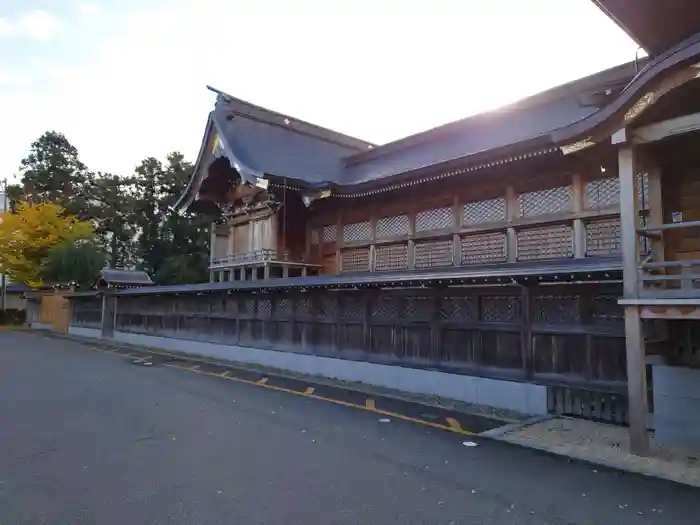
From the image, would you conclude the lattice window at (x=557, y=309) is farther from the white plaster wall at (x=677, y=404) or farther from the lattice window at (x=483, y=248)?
the lattice window at (x=483, y=248)

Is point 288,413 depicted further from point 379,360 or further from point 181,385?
point 181,385

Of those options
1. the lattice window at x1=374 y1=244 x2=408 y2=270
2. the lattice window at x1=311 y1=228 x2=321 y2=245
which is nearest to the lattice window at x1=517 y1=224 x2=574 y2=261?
the lattice window at x1=374 y1=244 x2=408 y2=270

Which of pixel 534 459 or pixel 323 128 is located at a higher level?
pixel 323 128

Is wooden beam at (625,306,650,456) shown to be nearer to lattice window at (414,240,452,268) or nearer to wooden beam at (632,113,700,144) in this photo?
wooden beam at (632,113,700,144)

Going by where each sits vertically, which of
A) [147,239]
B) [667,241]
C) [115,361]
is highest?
[147,239]

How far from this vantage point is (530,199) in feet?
35.6

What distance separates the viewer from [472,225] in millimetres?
11781

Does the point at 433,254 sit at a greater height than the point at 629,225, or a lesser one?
greater

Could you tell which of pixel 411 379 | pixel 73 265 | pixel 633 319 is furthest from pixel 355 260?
pixel 73 265

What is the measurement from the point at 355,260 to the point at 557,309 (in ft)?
22.8

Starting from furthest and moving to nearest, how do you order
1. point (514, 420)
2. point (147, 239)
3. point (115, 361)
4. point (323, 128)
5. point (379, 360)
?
1. point (147, 239)
2. point (323, 128)
3. point (115, 361)
4. point (379, 360)
5. point (514, 420)

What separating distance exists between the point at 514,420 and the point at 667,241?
3773mm

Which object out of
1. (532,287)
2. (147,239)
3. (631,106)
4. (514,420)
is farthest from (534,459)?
(147,239)

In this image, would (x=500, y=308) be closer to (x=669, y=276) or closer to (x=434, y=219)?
(x=669, y=276)
